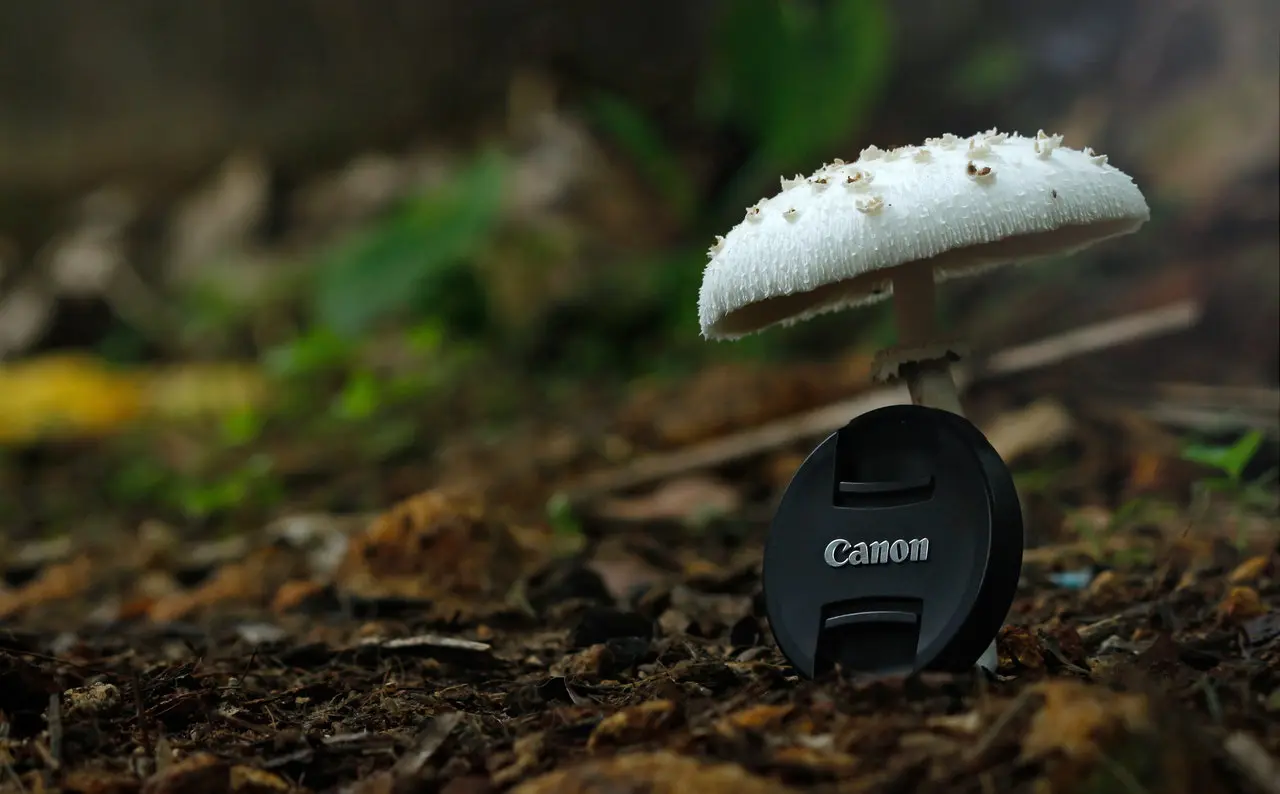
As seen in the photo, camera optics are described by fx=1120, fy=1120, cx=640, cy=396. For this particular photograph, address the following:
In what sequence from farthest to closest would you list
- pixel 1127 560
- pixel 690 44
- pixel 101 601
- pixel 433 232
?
pixel 690 44 → pixel 433 232 → pixel 101 601 → pixel 1127 560

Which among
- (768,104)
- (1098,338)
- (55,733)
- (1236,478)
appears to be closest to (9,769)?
(55,733)

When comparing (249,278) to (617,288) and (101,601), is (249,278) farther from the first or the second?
(101,601)

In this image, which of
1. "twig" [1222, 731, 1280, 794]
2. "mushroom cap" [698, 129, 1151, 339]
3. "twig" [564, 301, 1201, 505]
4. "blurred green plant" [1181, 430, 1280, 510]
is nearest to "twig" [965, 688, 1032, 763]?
"twig" [1222, 731, 1280, 794]

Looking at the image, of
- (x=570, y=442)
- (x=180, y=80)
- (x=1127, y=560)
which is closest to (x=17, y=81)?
(x=180, y=80)

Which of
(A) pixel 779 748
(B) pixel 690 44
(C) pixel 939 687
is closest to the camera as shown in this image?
(A) pixel 779 748

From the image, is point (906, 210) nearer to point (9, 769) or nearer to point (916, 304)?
point (916, 304)

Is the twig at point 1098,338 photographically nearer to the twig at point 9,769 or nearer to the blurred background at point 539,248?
the blurred background at point 539,248

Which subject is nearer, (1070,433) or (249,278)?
(1070,433)
